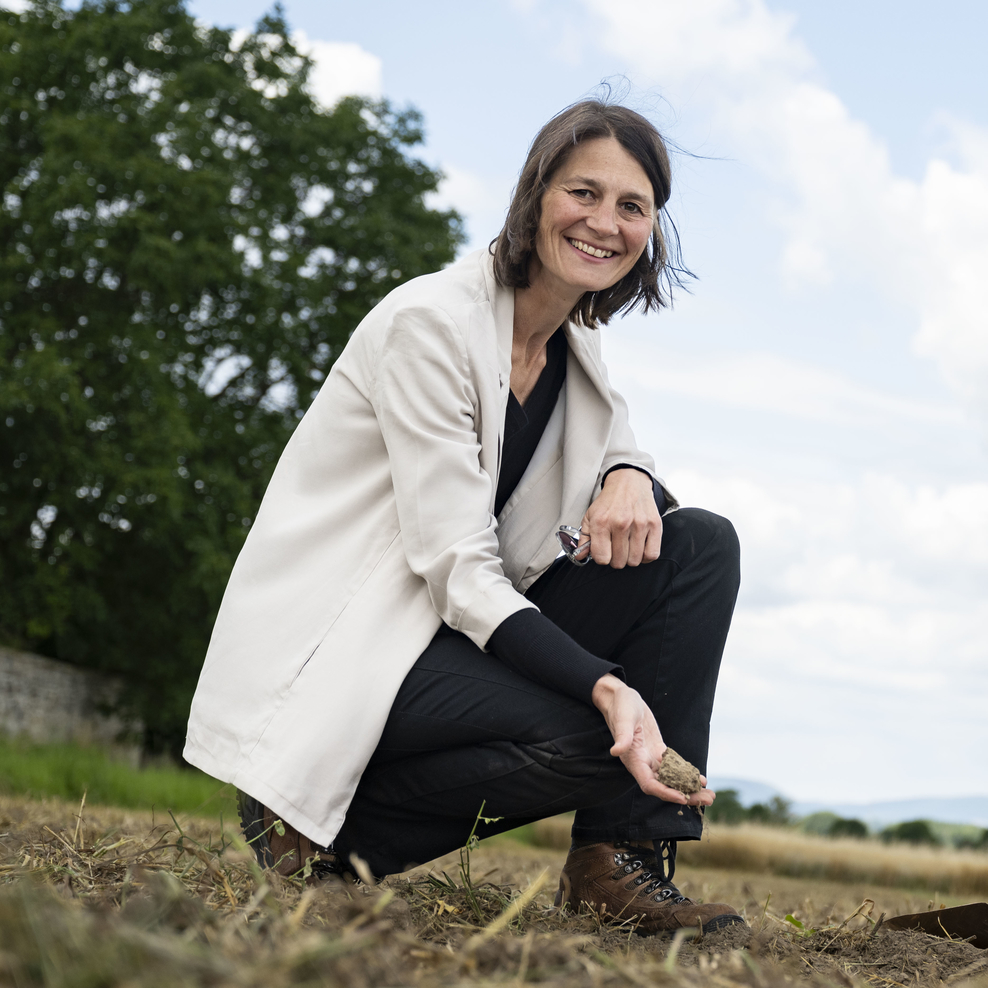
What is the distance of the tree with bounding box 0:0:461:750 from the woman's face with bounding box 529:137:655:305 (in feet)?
38.2

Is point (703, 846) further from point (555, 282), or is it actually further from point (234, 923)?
point (234, 923)

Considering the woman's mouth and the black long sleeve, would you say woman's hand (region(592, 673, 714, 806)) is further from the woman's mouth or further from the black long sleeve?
the woman's mouth

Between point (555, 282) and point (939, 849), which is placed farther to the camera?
Answer: point (939, 849)

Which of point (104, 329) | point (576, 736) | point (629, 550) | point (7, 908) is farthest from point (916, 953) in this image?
point (104, 329)

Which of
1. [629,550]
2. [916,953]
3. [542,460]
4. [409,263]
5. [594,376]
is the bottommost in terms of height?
[916,953]

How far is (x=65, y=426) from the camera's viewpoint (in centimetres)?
1341

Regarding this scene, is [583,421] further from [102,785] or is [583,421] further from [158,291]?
[158,291]

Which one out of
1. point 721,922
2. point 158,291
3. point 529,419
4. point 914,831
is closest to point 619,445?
point 529,419

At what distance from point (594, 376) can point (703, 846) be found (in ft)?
21.2

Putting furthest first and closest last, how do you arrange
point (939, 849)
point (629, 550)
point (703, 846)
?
point (939, 849), point (703, 846), point (629, 550)

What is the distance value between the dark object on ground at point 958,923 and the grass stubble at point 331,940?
0.41ft

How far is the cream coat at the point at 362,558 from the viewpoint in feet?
6.47

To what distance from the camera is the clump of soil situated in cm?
180

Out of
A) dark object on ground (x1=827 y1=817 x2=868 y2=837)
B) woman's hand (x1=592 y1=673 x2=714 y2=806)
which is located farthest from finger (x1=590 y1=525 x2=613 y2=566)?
dark object on ground (x1=827 y1=817 x2=868 y2=837)
